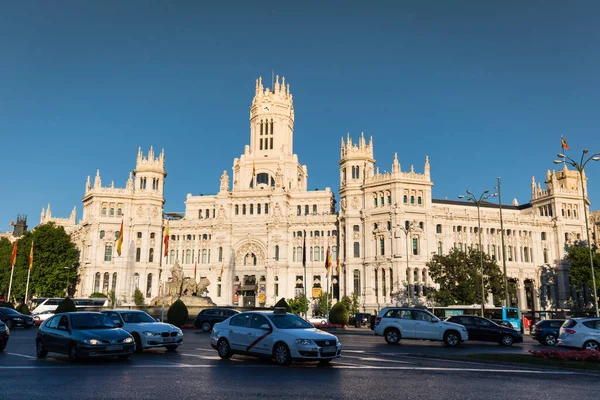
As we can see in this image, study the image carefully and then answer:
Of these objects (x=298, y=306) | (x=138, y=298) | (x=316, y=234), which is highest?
(x=316, y=234)

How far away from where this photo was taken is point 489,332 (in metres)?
32.1

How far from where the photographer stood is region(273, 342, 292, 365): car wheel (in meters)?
17.6

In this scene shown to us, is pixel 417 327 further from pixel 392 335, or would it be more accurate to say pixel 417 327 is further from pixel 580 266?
pixel 580 266

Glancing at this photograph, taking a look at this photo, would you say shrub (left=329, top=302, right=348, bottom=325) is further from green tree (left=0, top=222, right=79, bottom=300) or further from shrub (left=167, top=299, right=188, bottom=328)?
green tree (left=0, top=222, right=79, bottom=300)

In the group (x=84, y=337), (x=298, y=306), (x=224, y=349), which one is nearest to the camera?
(x=84, y=337)

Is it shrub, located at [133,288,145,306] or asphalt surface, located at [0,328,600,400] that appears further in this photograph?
shrub, located at [133,288,145,306]

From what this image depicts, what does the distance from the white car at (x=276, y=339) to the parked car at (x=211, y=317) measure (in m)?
21.1

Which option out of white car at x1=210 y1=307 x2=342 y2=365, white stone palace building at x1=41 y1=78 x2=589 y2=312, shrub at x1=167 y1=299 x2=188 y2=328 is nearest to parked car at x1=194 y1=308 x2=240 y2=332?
shrub at x1=167 y1=299 x2=188 y2=328

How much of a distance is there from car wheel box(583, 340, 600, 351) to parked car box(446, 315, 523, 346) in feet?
24.4

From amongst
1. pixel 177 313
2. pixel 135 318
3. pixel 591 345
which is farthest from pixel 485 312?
pixel 135 318

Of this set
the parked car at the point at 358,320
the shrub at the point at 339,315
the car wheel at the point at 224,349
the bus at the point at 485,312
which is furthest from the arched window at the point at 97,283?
the car wheel at the point at 224,349

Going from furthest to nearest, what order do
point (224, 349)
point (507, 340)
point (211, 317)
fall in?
point (211, 317)
point (507, 340)
point (224, 349)

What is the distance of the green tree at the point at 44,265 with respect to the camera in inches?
3386

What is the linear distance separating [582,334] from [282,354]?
50.5 feet
